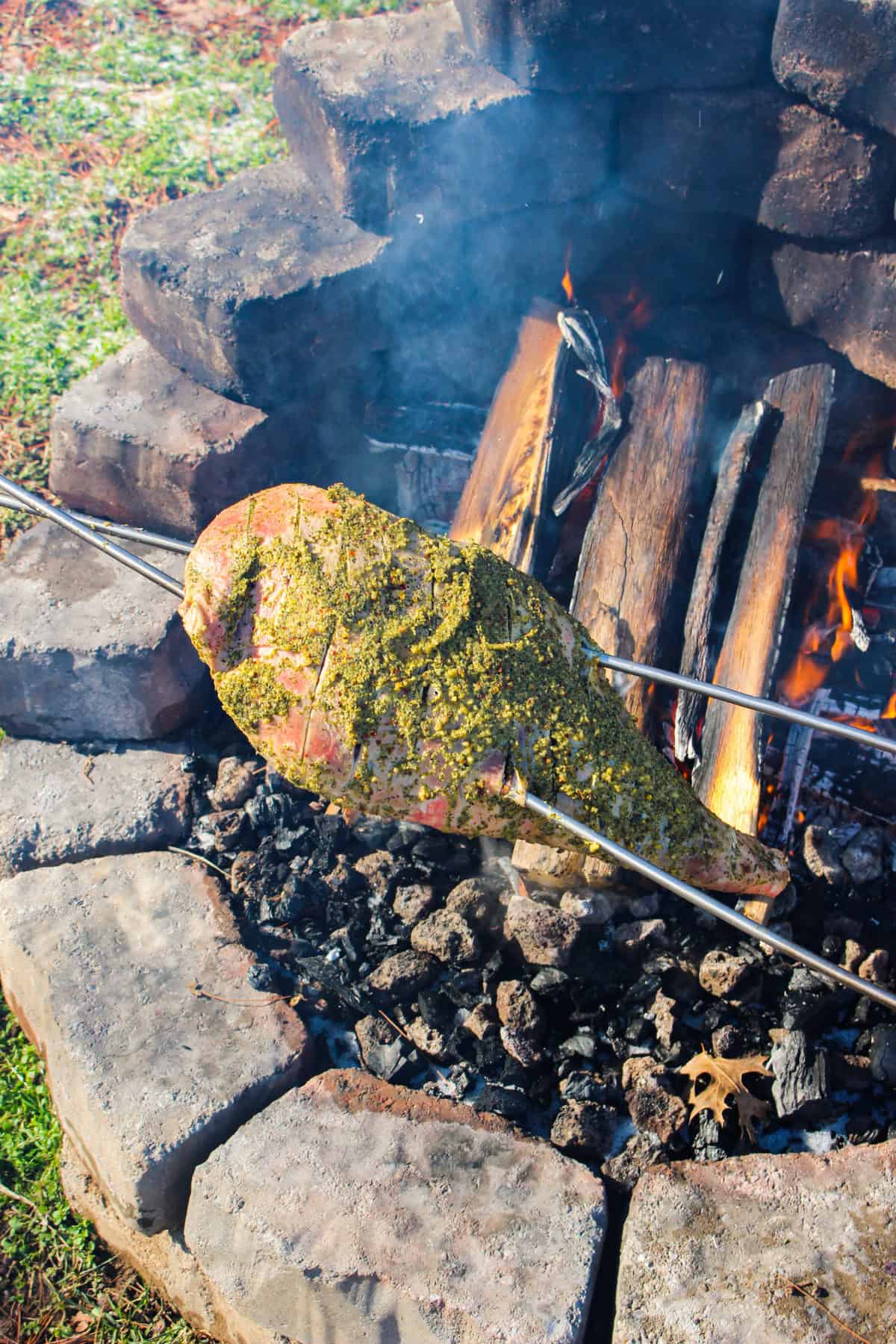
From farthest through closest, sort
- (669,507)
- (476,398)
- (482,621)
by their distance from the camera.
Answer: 1. (476,398)
2. (669,507)
3. (482,621)

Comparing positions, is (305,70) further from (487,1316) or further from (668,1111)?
(487,1316)

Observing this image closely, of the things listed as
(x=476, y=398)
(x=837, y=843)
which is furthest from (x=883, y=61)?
(x=837, y=843)

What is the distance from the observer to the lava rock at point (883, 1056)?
316cm

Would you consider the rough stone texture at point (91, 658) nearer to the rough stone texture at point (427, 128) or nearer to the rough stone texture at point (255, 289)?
the rough stone texture at point (255, 289)

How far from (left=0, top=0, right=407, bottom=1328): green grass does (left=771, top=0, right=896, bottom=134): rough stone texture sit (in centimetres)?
411

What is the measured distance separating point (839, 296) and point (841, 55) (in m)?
0.99

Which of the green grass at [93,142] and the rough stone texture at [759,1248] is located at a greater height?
the green grass at [93,142]

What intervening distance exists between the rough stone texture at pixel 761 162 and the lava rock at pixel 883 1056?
319cm

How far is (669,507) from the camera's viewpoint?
4039 mm

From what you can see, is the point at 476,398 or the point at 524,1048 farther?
the point at 476,398

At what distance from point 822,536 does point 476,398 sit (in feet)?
6.52

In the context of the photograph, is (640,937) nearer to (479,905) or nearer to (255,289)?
(479,905)

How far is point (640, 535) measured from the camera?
399 cm

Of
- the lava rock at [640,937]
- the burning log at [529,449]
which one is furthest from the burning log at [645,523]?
the lava rock at [640,937]
